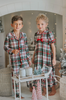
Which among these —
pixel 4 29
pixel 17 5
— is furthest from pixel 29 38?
pixel 17 5

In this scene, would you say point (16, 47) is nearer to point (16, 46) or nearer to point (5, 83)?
point (16, 46)

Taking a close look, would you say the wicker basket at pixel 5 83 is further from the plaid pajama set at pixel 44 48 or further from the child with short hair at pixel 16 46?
the plaid pajama set at pixel 44 48

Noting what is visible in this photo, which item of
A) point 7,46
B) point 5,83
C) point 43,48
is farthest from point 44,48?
point 5,83

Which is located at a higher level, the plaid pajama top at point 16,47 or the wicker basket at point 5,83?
the plaid pajama top at point 16,47

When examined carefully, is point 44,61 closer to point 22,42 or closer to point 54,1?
point 22,42

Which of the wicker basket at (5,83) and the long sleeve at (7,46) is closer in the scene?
the long sleeve at (7,46)

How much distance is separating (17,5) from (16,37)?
799 millimetres

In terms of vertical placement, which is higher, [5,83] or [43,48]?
[43,48]

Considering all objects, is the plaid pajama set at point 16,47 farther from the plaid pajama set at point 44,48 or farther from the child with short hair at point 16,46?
the plaid pajama set at point 44,48

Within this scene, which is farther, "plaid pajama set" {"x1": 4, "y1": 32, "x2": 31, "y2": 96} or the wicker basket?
the wicker basket

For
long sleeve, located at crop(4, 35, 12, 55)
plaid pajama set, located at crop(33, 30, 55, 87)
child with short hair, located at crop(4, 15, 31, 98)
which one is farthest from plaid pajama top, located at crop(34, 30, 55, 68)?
long sleeve, located at crop(4, 35, 12, 55)

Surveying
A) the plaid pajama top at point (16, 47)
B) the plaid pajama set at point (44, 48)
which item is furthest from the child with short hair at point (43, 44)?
the plaid pajama top at point (16, 47)

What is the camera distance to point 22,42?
80.4 inches

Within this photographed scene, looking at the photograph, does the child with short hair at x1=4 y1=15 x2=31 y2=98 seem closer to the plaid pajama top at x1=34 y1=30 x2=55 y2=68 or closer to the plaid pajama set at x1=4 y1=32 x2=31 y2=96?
the plaid pajama set at x1=4 y1=32 x2=31 y2=96
